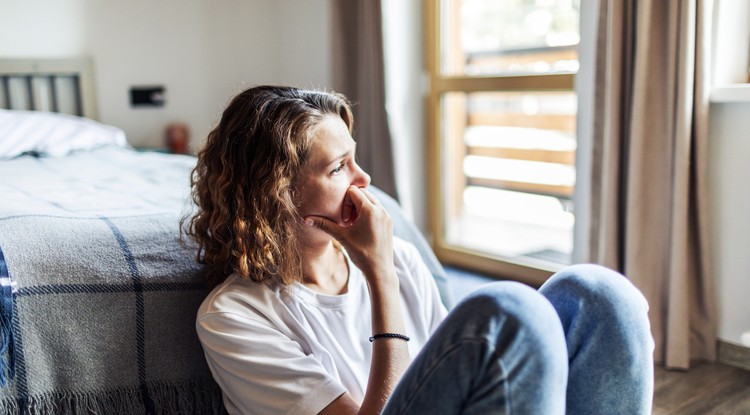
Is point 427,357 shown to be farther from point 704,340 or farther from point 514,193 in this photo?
point 514,193

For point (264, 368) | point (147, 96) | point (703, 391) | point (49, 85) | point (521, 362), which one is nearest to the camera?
point (521, 362)

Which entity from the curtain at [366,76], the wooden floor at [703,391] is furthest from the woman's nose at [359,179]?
the curtain at [366,76]

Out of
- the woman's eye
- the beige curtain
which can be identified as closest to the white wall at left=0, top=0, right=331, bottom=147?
the beige curtain

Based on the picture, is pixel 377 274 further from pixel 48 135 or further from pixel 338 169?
pixel 48 135

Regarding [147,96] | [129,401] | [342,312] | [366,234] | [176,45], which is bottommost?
[129,401]

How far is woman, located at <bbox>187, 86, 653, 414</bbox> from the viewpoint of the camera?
2.46 ft

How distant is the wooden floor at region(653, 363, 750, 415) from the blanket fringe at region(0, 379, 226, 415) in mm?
1176

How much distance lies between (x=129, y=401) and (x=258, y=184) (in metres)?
0.37

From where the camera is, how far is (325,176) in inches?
39.8

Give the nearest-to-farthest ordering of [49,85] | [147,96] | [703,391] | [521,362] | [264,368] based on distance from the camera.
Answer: [521,362] < [264,368] < [703,391] < [49,85] < [147,96]

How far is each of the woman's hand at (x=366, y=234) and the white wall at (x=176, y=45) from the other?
247 cm

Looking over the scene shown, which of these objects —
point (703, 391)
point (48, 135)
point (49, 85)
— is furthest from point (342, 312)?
point (49, 85)

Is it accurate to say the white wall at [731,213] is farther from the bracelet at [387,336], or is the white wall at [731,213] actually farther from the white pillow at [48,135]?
the white pillow at [48,135]

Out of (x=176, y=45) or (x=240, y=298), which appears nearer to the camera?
(x=240, y=298)
